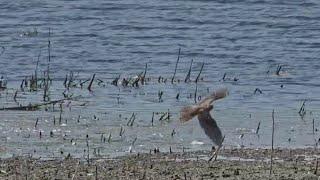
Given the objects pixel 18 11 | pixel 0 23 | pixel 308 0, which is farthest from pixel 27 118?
pixel 308 0

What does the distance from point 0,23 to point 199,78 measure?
7.79 metres

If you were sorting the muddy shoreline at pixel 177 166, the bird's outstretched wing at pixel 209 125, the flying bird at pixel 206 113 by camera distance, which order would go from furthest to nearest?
the muddy shoreline at pixel 177 166, the bird's outstretched wing at pixel 209 125, the flying bird at pixel 206 113

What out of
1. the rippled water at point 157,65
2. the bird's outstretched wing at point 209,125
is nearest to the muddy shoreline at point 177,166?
the rippled water at point 157,65

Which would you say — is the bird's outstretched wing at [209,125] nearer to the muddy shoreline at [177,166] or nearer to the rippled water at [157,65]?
the muddy shoreline at [177,166]

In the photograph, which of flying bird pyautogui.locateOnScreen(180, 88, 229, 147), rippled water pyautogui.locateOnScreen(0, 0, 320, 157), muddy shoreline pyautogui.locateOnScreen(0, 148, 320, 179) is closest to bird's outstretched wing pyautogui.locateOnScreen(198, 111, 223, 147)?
flying bird pyautogui.locateOnScreen(180, 88, 229, 147)

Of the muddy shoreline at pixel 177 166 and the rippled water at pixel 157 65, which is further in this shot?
the rippled water at pixel 157 65

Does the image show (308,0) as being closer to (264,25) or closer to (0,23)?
(264,25)

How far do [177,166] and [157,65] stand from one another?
8.45 metres

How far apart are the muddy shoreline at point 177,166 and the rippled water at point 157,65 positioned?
55cm

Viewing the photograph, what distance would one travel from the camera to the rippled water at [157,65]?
11766 mm

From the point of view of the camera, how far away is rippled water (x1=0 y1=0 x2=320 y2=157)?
11.8 metres

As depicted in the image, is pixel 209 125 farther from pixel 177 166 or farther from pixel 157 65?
pixel 157 65

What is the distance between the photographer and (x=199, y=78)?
54.0 feet

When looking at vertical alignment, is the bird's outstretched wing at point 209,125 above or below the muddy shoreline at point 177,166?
above
